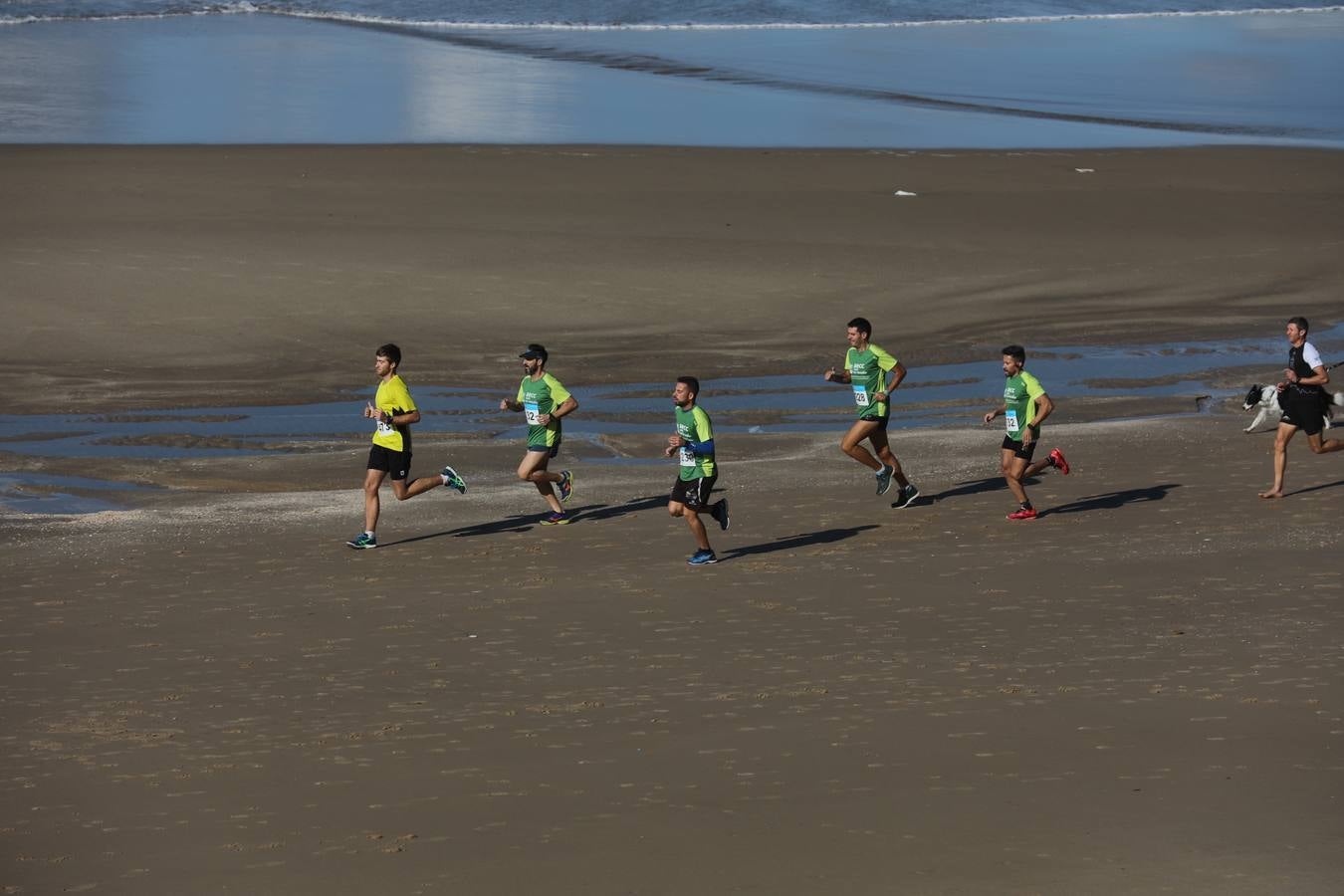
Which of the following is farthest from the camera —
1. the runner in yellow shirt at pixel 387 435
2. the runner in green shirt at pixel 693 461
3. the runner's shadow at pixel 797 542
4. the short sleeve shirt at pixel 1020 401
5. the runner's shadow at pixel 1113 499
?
the runner's shadow at pixel 1113 499

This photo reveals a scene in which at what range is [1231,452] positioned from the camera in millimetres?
16391

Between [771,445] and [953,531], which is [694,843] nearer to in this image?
[953,531]

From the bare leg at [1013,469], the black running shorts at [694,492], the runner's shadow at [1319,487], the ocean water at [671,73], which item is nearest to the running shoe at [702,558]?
the black running shorts at [694,492]

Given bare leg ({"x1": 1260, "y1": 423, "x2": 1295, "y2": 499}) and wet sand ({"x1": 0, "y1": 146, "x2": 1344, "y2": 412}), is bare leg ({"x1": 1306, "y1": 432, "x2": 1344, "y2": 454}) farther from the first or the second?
wet sand ({"x1": 0, "y1": 146, "x2": 1344, "y2": 412})

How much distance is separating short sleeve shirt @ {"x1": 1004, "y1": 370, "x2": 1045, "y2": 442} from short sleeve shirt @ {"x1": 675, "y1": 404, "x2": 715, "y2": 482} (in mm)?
2569

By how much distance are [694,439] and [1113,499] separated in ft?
13.3

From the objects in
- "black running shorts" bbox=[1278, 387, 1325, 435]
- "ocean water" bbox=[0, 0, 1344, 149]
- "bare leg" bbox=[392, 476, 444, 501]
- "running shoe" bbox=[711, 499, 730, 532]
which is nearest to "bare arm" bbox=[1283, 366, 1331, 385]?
"black running shorts" bbox=[1278, 387, 1325, 435]

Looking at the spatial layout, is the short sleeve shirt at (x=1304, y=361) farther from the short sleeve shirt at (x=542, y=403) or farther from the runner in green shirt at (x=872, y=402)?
the short sleeve shirt at (x=542, y=403)

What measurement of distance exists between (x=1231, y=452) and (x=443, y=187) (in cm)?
1509

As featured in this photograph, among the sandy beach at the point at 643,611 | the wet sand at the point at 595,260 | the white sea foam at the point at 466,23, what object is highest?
the white sea foam at the point at 466,23

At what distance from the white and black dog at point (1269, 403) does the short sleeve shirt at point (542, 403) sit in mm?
5884

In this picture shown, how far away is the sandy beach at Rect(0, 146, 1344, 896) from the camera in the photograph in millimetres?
8117

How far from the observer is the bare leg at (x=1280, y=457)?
562 inches

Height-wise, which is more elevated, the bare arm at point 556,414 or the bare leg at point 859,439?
the bare arm at point 556,414
